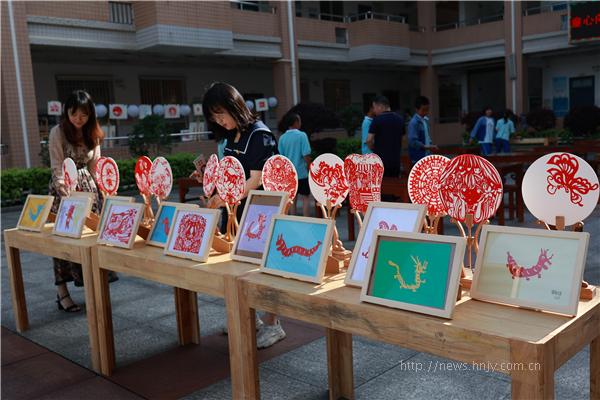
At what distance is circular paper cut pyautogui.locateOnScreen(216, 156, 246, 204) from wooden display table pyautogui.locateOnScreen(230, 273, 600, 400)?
2.02 ft

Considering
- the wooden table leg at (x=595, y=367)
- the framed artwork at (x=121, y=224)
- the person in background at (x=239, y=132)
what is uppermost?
the person in background at (x=239, y=132)

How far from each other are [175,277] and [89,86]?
13.7m

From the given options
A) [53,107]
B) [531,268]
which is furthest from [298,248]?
[53,107]

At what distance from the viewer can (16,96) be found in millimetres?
11344

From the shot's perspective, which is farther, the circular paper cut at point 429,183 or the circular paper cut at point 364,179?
the circular paper cut at point 364,179

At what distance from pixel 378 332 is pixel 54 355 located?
229 cm

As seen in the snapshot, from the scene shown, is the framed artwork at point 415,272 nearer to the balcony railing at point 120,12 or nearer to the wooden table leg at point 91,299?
the wooden table leg at point 91,299

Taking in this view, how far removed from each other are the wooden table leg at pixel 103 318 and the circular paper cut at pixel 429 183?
1.63m

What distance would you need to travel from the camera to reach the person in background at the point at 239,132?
109 inches

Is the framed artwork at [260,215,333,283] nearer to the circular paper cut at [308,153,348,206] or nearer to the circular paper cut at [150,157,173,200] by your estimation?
the circular paper cut at [308,153,348,206]

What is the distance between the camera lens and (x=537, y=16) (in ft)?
55.9

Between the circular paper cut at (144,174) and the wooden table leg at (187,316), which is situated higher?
the circular paper cut at (144,174)

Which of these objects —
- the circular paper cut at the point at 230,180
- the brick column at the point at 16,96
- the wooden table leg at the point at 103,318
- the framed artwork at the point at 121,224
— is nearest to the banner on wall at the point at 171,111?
the brick column at the point at 16,96

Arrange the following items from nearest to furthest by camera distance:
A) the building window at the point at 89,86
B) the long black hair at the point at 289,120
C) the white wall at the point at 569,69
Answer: the long black hair at the point at 289,120 → the building window at the point at 89,86 → the white wall at the point at 569,69
